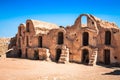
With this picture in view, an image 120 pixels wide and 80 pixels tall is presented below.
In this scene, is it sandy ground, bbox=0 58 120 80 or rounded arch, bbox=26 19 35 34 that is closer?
sandy ground, bbox=0 58 120 80

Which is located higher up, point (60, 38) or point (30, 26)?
point (30, 26)

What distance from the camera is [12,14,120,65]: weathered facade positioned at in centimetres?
2673

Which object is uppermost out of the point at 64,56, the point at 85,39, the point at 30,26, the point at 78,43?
the point at 30,26

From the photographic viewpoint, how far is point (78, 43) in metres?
29.0

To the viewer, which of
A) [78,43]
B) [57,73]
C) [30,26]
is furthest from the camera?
[30,26]

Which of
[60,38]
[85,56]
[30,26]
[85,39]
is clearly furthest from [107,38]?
[30,26]

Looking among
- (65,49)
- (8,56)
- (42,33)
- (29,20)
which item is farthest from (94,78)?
(8,56)

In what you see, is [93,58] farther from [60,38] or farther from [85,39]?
[60,38]

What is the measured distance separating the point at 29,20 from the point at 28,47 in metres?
4.67

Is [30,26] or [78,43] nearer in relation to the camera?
[78,43]

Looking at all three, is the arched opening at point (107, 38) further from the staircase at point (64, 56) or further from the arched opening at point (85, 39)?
the staircase at point (64, 56)

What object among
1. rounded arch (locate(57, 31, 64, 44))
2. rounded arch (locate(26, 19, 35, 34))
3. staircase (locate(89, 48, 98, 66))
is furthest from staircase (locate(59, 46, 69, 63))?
rounded arch (locate(26, 19, 35, 34))

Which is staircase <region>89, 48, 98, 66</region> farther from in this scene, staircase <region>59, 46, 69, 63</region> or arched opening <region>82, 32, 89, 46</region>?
staircase <region>59, 46, 69, 63</region>

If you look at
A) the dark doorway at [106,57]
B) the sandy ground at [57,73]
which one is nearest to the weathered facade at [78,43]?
the dark doorway at [106,57]
